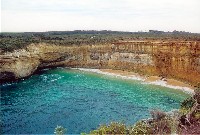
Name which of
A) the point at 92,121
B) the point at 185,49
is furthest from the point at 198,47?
the point at 92,121

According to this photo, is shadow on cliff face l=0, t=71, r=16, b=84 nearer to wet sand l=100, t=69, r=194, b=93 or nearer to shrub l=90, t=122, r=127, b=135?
wet sand l=100, t=69, r=194, b=93

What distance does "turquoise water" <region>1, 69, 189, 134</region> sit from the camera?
3120 cm

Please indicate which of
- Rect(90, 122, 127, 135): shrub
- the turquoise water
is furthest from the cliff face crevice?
Rect(90, 122, 127, 135): shrub

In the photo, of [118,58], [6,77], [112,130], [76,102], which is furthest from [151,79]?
[112,130]

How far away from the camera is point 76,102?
40219 mm

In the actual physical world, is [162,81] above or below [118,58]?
below

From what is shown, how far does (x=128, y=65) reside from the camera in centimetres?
6444

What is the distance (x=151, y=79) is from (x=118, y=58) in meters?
13.6

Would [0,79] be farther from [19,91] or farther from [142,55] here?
[142,55]

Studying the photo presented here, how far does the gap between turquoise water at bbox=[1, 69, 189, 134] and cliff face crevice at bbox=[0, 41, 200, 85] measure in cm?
407

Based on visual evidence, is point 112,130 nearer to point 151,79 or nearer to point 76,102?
point 76,102

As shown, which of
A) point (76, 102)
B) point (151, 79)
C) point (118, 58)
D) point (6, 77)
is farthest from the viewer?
point (118, 58)

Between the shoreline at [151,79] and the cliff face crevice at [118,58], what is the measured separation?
75.9 inches

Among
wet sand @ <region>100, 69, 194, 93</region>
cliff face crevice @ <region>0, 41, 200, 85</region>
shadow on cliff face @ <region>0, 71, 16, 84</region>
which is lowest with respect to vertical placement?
wet sand @ <region>100, 69, 194, 93</region>
